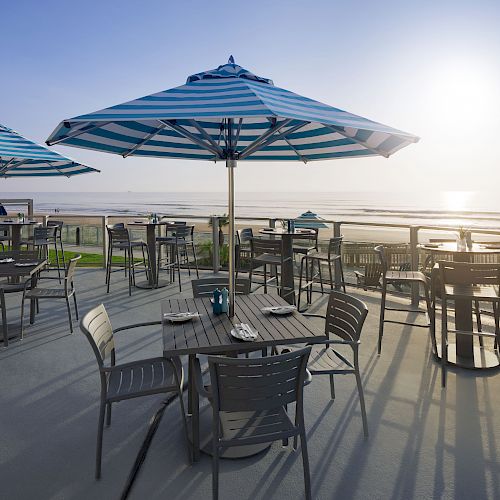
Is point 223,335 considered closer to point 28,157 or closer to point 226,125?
point 226,125

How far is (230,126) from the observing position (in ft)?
8.79

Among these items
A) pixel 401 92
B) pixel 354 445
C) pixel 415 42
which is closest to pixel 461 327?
pixel 354 445

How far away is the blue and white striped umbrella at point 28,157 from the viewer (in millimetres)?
4812

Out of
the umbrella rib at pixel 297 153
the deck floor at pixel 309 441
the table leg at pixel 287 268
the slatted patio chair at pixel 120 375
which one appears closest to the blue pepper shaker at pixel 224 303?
the slatted patio chair at pixel 120 375

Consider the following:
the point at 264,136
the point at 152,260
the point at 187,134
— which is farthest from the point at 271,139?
the point at 152,260

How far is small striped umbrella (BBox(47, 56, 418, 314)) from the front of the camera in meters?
1.85

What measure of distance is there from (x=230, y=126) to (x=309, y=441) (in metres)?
2.02

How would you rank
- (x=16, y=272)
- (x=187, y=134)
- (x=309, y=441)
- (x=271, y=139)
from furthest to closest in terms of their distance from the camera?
(x=16, y=272), (x=271, y=139), (x=187, y=134), (x=309, y=441)

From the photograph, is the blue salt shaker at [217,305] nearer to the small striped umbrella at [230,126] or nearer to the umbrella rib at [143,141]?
the small striped umbrella at [230,126]

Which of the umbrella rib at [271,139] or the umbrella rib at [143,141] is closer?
the umbrella rib at [271,139]

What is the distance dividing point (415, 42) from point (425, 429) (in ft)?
22.5

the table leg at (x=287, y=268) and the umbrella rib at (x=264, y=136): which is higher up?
the umbrella rib at (x=264, y=136)

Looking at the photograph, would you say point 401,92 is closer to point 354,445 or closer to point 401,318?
point 401,318

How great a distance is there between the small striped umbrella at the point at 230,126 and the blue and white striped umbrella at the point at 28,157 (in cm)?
205
